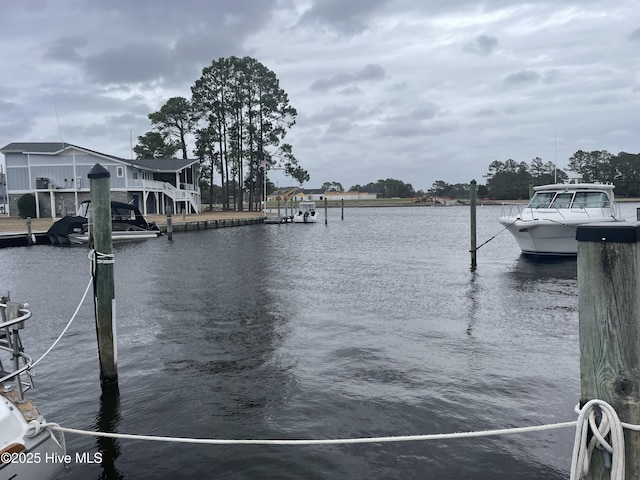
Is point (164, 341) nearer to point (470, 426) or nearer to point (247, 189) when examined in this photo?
point (470, 426)

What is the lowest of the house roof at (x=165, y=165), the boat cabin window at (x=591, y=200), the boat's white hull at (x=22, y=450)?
the boat's white hull at (x=22, y=450)

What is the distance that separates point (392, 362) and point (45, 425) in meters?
6.38

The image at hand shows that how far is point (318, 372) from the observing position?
8914 mm

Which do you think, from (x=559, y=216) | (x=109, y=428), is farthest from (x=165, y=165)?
(x=109, y=428)

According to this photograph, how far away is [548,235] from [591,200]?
8.96ft

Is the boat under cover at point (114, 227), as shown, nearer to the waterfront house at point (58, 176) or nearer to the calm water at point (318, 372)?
the calm water at point (318, 372)

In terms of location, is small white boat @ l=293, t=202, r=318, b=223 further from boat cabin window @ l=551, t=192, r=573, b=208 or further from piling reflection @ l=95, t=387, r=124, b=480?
piling reflection @ l=95, t=387, r=124, b=480

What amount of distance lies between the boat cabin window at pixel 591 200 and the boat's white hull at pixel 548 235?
2.67 ft

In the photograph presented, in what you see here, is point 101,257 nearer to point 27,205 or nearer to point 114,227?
point 114,227


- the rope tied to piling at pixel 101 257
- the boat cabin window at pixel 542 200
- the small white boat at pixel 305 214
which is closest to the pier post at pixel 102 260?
the rope tied to piling at pixel 101 257

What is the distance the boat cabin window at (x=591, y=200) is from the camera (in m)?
24.3

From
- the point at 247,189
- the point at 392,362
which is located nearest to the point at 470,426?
the point at 392,362

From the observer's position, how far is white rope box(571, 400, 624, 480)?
9.63 feet

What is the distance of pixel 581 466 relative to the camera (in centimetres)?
302
